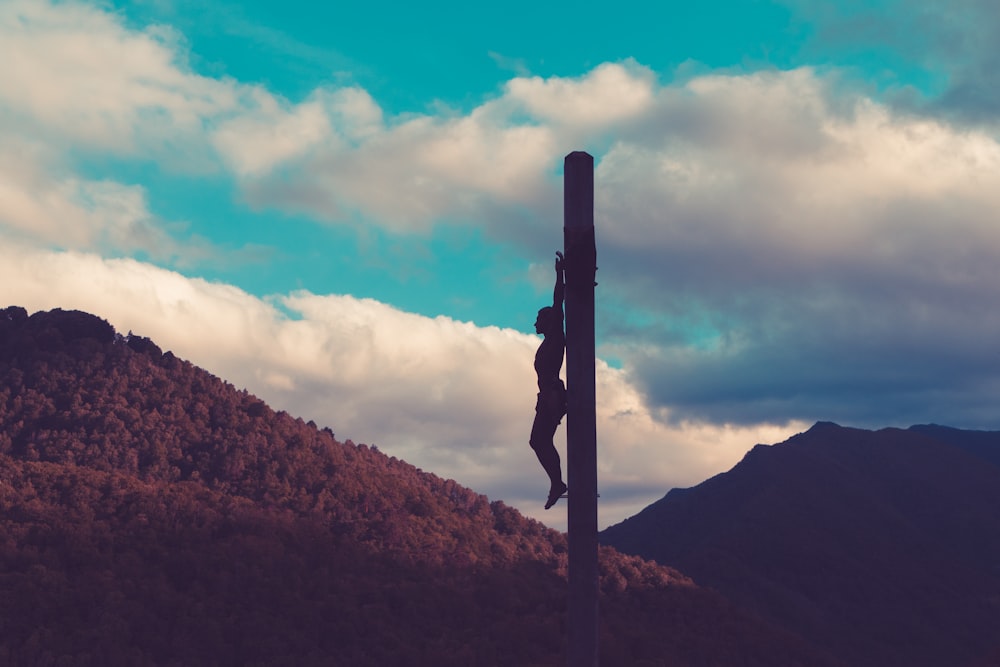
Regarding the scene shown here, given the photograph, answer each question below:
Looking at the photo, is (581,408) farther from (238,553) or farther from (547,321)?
(238,553)

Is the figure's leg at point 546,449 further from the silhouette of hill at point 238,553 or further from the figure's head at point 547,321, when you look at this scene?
the silhouette of hill at point 238,553

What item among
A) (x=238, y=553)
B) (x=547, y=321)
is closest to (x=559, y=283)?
(x=547, y=321)

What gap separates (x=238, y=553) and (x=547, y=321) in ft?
449

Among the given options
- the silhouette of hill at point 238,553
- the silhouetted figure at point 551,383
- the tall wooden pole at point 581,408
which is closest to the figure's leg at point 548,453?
the silhouetted figure at point 551,383

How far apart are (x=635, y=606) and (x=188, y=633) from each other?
70.3 m

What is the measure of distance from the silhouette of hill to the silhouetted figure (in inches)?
4211

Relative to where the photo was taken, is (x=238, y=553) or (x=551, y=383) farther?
(x=238, y=553)

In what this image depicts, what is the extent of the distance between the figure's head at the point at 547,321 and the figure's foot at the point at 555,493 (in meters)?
1.68

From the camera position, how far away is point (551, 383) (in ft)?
36.7

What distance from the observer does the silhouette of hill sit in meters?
120

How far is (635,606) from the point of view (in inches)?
6319

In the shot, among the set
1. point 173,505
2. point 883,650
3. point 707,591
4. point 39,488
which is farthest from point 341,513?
point 883,650

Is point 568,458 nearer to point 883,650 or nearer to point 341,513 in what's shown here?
point 341,513

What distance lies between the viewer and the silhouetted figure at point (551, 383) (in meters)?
11.2
